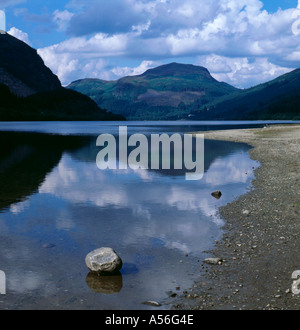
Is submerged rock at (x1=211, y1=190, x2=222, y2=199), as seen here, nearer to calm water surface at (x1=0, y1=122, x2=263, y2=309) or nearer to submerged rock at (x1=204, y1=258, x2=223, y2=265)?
calm water surface at (x1=0, y1=122, x2=263, y2=309)

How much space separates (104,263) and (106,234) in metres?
5.20

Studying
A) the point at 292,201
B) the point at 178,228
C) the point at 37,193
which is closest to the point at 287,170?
the point at 292,201

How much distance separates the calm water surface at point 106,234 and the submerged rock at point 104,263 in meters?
0.32

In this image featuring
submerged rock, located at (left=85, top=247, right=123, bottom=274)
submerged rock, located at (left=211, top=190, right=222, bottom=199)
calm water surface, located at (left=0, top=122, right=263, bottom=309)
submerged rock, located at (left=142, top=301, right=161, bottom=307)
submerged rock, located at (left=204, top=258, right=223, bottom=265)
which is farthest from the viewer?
submerged rock, located at (left=211, top=190, right=222, bottom=199)

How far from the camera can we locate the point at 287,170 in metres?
37.5

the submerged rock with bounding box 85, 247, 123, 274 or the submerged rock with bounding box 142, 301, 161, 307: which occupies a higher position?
the submerged rock with bounding box 85, 247, 123, 274

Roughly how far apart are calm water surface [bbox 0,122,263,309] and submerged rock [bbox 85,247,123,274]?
12.4 inches

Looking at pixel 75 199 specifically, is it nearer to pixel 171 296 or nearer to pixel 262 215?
pixel 262 215

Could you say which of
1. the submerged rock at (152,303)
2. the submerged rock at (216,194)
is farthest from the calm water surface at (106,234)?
the submerged rock at (216,194)

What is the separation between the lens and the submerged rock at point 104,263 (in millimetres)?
14383

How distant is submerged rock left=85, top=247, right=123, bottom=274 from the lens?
14.4 meters

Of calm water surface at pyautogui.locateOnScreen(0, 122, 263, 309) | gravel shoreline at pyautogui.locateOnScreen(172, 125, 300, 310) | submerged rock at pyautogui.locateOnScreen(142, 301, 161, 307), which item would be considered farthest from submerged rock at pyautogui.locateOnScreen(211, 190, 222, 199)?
submerged rock at pyautogui.locateOnScreen(142, 301, 161, 307)

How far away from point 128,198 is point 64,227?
850 centimetres
